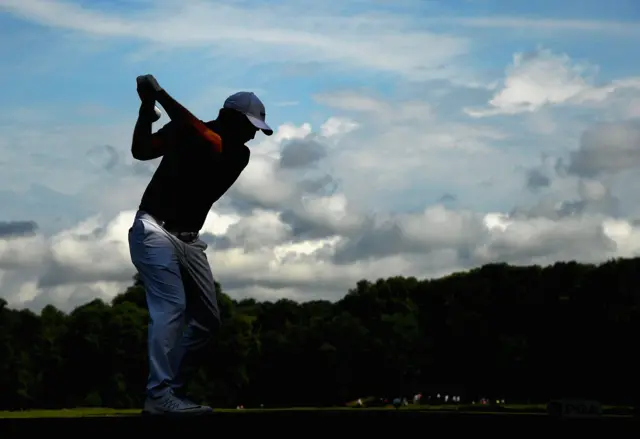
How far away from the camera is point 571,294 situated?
9219 centimetres

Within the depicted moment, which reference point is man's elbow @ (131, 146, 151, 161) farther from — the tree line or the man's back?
the tree line

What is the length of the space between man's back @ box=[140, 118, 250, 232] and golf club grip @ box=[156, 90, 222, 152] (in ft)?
0.29

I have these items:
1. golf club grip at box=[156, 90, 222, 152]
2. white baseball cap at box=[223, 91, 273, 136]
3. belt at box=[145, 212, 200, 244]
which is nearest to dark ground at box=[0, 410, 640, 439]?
belt at box=[145, 212, 200, 244]

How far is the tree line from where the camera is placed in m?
86.9

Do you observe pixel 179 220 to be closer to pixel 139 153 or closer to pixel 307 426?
pixel 139 153

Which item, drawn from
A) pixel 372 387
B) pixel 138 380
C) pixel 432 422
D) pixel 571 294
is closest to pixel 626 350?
pixel 571 294

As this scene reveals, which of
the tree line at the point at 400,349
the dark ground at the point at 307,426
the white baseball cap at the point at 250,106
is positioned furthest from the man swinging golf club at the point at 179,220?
the tree line at the point at 400,349

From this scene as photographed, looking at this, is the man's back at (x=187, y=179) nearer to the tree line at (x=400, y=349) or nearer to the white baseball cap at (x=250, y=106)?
the white baseball cap at (x=250, y=106)

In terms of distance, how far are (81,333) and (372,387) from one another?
31.7 meters

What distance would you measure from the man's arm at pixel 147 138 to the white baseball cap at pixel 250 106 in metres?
0.79

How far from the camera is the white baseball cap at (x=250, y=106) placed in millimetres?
12602

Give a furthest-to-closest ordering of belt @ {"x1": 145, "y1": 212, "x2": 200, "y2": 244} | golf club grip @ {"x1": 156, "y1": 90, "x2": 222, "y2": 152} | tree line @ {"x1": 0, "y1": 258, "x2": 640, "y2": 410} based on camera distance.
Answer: tree line @ {"x1": 0, "y1": 258, "x2": 640, "y2": 410} → belt @ {"x1": 145, "y1": 212, "x2": 200, "y2": 244} → golf club grip @ {"x1": 156, "y1": 90, "x2": 222, "y2": 152}

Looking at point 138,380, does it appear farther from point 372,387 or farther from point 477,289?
point 477,289

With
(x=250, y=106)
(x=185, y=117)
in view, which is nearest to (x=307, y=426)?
(x=185, y=117)
